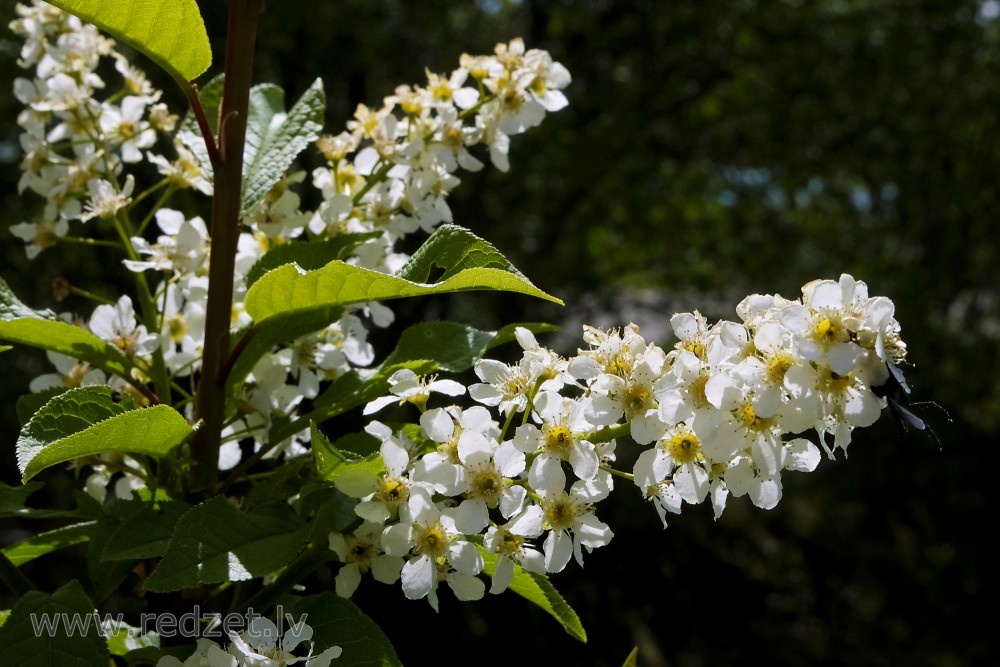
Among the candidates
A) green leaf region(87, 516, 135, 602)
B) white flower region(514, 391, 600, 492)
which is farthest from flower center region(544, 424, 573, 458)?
green leaf region(87, 516, 135, 602)

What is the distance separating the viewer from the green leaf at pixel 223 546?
69 cm

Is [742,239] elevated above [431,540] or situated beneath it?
elevated above

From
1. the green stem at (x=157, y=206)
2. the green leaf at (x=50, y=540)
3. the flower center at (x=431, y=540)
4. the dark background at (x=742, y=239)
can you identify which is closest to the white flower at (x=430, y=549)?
the flower center at (x=431, y=540)

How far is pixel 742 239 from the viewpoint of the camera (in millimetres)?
4801

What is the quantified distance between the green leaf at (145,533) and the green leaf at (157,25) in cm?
33

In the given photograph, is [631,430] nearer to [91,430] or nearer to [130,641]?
[91,430]

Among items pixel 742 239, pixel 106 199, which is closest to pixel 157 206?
pixel 106 199

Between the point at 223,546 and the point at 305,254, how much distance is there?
0.26 metres

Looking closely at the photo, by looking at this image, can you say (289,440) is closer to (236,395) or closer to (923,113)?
(236,395)

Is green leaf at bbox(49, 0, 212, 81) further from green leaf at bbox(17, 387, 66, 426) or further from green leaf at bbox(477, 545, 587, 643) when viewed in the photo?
green leaf at bbox(477, 545, 587, 643)

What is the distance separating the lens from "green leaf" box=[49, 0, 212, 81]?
73 cm

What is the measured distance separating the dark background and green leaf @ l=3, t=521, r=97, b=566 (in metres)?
2.88

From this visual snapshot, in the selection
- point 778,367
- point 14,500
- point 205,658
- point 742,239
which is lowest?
point 205,658

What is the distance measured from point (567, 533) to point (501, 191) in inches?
139
